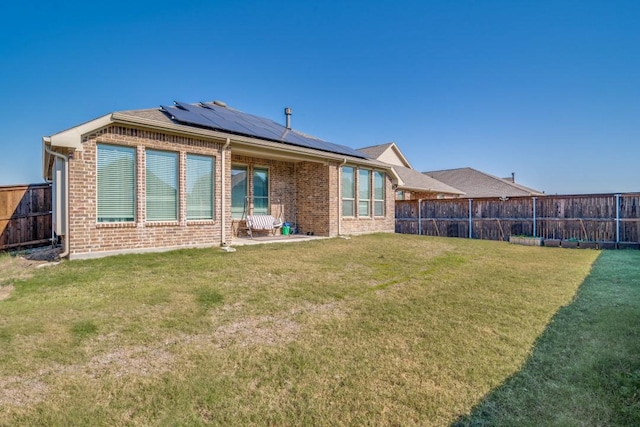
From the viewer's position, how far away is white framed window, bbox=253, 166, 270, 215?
11.6 m

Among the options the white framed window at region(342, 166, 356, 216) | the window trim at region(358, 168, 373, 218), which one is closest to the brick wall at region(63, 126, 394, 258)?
the white framed window at region(342, 166, 356, 216)

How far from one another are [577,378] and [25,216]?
1428 centimetres

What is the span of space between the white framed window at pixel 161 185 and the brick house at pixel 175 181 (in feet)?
0.08

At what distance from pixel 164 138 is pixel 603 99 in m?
17.5

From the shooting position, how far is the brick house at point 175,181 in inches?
273

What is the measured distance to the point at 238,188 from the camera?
1125 centimetres

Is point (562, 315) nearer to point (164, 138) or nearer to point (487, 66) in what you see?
point (164, 138)

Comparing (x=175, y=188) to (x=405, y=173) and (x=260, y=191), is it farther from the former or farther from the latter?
(x=405, y=173)

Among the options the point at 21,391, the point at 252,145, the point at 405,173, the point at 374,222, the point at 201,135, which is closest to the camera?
the point at 21,391

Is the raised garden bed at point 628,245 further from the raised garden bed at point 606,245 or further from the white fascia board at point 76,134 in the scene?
the white fascia board at point 76,134

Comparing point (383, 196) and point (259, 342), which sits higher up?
point (383, 196)

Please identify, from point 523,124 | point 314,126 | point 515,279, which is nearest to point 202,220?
point 515,279

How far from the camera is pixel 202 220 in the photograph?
344 inches

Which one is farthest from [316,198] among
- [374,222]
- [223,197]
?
[223,197]
